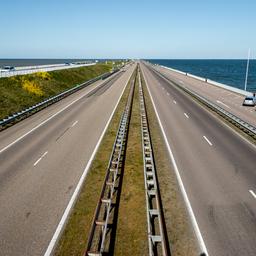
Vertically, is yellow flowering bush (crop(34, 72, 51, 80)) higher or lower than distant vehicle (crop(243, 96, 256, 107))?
higher

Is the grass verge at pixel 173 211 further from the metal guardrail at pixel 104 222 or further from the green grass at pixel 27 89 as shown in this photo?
the green grass at pixel 27 89

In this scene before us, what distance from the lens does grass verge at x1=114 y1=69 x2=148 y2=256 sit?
10.6 metres

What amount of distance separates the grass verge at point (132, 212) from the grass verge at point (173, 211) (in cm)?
98

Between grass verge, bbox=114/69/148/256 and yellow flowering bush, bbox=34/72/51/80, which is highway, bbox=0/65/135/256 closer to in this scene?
grass verge, bbox=114/69/148/256

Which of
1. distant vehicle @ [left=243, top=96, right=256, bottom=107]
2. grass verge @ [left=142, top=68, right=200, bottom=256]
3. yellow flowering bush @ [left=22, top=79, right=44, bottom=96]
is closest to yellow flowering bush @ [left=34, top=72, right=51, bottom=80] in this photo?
yellow flowering bush @ [left=22, top=79, right=44, bottom=96]

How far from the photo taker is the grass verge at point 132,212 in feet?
34.7

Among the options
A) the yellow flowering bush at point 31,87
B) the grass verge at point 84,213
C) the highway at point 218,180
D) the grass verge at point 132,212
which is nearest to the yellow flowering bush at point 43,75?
the yellow flowering bush at point 31,87

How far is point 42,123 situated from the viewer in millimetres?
30672

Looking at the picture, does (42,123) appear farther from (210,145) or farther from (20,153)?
(210,145)

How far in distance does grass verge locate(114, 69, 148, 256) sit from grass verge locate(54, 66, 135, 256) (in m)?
1.27

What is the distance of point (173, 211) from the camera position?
42.4ft

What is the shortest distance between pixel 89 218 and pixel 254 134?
60.2ft

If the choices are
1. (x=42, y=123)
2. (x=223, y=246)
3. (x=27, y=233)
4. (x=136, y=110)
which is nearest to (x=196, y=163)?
(x=223, y=246)

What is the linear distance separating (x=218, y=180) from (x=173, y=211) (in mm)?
4488
